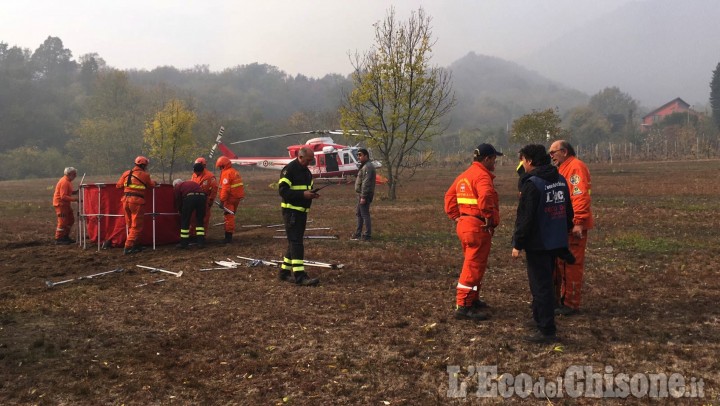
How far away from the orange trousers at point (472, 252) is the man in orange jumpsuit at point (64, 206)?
32.8ft

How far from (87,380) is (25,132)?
8406cm

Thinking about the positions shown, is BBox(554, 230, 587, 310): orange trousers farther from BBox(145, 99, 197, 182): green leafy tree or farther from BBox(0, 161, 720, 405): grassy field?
BBox(145, 99, 197, 182): green leafy tree

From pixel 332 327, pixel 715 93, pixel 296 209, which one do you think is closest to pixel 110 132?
pixel 296 209

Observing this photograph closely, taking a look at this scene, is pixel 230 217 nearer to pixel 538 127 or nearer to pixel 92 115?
pixel 538 127

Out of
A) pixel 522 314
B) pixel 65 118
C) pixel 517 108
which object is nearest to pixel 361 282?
pixel 522 314

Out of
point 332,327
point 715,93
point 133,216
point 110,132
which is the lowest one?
point 332,327

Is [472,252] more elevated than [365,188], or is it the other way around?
[365,188]

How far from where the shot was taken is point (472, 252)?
564 centimetres

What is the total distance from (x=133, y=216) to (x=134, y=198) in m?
0.38

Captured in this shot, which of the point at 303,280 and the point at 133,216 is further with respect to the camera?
the point at 133,216

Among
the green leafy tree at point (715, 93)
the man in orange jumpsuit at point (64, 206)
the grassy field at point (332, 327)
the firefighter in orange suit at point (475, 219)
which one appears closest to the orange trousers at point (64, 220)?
the man in orange jumpsuit at point (64, 206)

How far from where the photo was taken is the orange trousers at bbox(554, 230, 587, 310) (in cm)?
582

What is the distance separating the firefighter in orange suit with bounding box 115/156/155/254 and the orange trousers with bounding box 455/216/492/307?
23.1 feet

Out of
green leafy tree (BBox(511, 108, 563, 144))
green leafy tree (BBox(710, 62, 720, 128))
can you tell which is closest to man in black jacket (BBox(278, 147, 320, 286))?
green leafy tree (BBox(511, 108, 563, 144))
